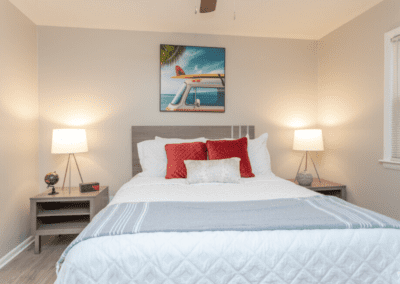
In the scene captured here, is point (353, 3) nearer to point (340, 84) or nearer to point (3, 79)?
point (340, 84)

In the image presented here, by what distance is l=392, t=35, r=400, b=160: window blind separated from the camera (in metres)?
2.43

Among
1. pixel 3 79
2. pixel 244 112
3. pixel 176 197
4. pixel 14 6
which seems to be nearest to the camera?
pixel 176 197

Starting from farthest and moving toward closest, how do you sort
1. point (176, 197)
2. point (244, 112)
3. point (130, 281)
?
point (244, 112)
point (176, 197)
point (130, 281)

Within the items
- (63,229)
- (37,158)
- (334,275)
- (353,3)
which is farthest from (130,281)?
(353,3)

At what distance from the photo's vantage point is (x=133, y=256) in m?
1.16

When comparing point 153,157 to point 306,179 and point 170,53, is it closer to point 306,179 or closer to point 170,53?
point 170,53

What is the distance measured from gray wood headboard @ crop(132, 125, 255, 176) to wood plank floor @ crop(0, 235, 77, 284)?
1.13 meters

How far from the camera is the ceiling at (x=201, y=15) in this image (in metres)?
2.56

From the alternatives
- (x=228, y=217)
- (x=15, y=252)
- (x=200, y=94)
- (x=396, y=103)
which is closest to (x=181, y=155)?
(x=200, y=94)

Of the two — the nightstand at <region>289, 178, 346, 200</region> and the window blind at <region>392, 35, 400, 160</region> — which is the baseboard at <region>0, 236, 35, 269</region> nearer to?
the nightstand at <region>289, 178, 346, 200</region>

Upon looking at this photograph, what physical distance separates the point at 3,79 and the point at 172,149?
172 cm

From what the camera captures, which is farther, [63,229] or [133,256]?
[63,229]

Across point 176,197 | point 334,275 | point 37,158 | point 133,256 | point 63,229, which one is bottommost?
point 63,229

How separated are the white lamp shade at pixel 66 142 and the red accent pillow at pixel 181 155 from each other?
0.97 meters
